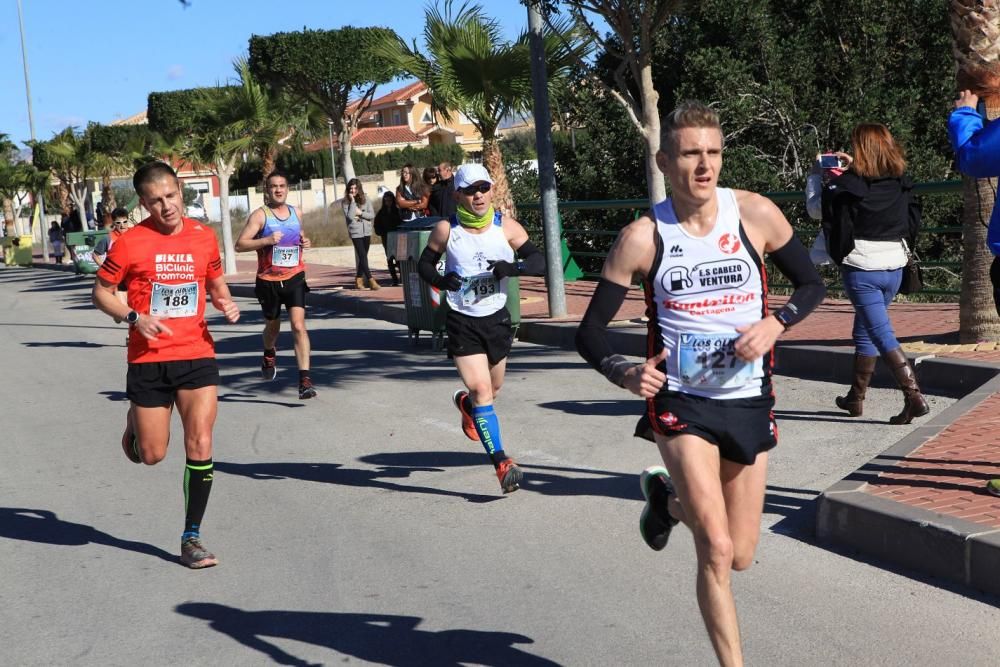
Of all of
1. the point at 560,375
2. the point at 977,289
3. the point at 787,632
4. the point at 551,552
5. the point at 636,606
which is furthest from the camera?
the point at 560,375

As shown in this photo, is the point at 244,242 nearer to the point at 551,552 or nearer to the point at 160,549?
the point at 160,549

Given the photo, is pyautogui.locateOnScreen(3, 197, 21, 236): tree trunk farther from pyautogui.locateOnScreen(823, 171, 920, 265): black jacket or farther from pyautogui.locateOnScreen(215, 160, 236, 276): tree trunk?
pyautogui.locateOnScreen(823, 171, 920, 265): black jacket

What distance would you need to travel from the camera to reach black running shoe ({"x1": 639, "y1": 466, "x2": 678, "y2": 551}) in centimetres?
438

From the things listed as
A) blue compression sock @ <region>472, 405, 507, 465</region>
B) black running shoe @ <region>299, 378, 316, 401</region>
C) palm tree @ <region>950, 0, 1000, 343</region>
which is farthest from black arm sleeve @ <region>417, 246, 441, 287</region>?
palm tree @ <region>950, 0, 1000, 343</region>

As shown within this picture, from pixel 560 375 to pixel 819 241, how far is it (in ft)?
10.5

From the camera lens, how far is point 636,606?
16.5ft

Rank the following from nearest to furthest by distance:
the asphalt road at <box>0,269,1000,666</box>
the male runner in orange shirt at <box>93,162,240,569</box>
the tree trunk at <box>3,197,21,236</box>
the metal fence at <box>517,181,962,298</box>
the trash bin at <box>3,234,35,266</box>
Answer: the asphalt road at <box>0,269,1000,666</box> < the male runner in orange shirt at <box>93,162,240,569</box> < the metal fence at <box>517,181,962,298</box> < the trash bin at <box>3,234,35,266</box> < the tree trunk at <box>3,197,21,236</box>

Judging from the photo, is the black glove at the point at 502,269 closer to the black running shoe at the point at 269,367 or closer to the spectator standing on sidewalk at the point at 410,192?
the black running shoe at the point at 269,367

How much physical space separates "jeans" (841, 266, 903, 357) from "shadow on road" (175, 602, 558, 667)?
4.19m

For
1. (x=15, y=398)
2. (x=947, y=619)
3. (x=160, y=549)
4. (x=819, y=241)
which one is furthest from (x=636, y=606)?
(x=15, y=398)

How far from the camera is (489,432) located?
6.99 meters

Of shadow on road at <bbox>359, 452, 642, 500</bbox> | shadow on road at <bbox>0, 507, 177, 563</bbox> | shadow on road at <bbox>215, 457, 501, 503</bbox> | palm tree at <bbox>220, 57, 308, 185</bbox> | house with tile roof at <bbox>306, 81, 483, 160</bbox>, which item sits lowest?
shadow on road at <bbox>0, 507, 177, 563</bbox>

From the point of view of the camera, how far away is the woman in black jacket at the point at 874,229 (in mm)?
7926

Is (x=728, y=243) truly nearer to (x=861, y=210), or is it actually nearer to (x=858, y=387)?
(x=861, y=210)
